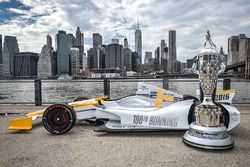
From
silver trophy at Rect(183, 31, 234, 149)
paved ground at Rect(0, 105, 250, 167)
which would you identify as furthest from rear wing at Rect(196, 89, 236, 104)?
silver trophy at Rect(183, 31, 234, 149)

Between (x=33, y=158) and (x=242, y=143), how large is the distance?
3223 mm

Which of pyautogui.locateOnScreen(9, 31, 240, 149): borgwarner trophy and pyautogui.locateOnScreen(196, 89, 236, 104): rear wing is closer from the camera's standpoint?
pyautogui.locateOnScreen(9, 31, 240, 149): borgwarner trophy

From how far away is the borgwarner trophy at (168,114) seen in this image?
2891mm

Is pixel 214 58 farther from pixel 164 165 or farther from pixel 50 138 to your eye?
pixel 50 138

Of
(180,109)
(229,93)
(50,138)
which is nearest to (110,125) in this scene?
(50,138)

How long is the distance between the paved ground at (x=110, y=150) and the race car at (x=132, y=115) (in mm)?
179

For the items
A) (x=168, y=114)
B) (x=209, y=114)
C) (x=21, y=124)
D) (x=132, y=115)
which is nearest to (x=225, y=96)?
(x=209, y=114)

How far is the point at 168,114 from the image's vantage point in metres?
3.42

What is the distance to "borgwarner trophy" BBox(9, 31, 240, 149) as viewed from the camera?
2891 millimetres

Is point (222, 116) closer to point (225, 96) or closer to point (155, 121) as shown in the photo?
point (225, 96)

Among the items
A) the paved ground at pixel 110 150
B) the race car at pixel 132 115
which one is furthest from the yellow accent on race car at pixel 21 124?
the paved ground at pixel 110 150

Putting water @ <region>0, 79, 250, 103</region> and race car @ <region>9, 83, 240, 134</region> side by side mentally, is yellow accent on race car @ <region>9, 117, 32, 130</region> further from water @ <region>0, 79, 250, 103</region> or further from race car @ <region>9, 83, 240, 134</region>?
water @ <region>0, 79, 250, 103</region>

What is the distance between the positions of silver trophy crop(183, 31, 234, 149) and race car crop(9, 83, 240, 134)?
37 centimetres

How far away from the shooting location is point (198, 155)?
2.66 metres
